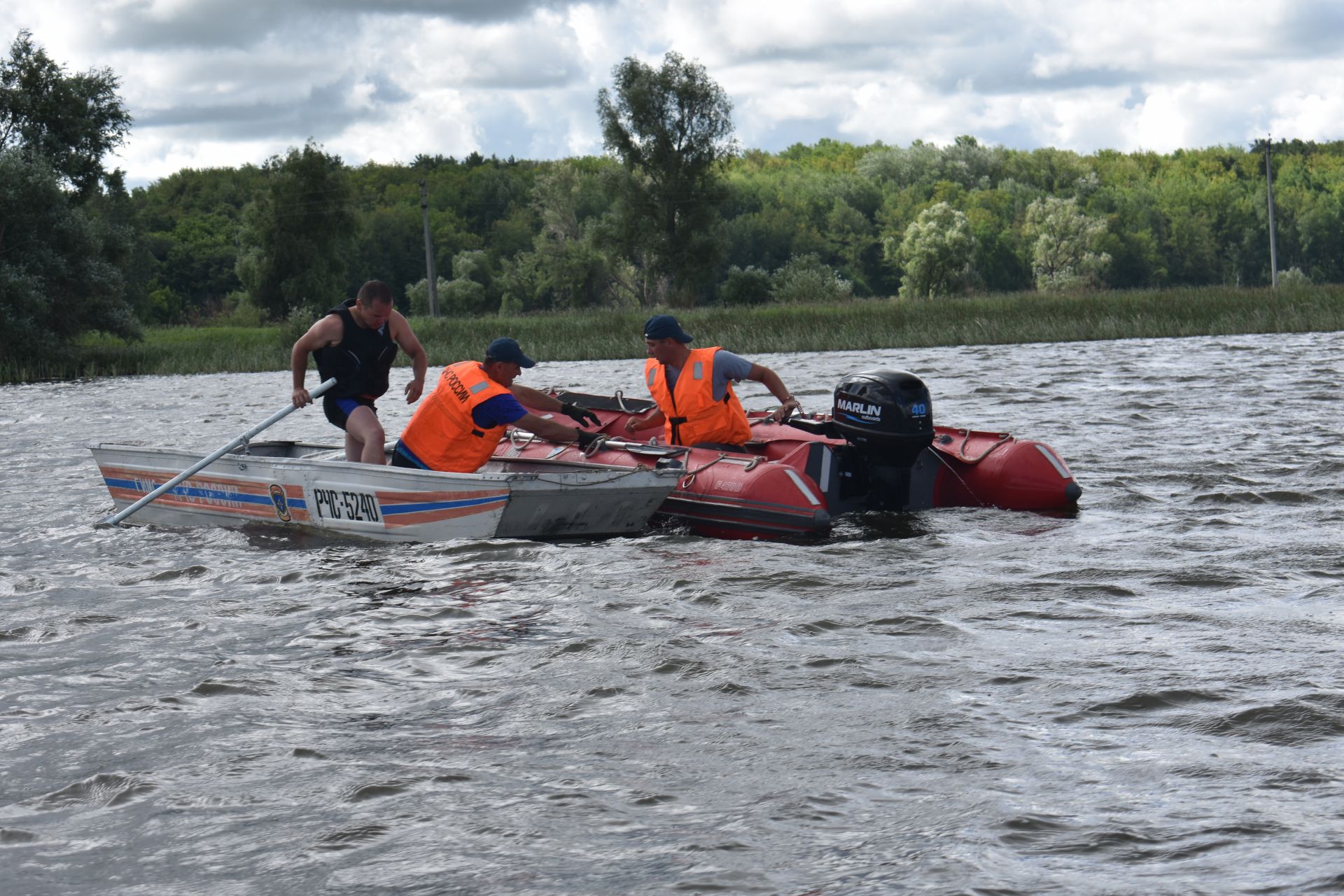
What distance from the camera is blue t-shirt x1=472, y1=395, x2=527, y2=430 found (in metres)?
8.64

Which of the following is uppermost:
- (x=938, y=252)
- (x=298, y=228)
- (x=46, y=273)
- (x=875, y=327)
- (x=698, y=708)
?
(x=298, y=228)

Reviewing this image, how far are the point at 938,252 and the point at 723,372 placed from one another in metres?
75.9

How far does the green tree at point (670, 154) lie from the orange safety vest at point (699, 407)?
50.1 metres

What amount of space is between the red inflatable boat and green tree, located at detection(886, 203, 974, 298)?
2907 inches

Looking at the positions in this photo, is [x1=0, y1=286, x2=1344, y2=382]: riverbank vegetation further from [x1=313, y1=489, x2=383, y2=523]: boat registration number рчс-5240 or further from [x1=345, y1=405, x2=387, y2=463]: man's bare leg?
[x1=313, y1=489, x2=383, y2=523]: boat registration number рчс-5240

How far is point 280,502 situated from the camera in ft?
31.0

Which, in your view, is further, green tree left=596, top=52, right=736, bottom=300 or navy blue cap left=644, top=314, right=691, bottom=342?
green tree left=596, top=52, right=736, bottom=300

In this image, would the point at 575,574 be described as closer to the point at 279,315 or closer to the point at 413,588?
the point at 413,588

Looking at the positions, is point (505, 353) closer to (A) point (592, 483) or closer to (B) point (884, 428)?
(A) point (592, 483)

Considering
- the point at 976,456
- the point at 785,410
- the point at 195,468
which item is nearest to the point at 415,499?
the point at 195,468

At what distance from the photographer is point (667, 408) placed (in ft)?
31.7

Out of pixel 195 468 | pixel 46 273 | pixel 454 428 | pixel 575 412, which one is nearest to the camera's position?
pixel 454 428

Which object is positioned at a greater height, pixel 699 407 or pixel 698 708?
pixel 699 407

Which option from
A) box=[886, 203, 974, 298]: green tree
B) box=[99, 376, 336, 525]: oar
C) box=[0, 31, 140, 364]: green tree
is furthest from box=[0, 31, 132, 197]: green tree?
box=[886, 203, 974, 298]: green tree
